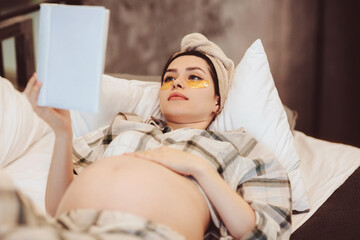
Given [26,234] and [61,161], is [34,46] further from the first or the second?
[26,234]

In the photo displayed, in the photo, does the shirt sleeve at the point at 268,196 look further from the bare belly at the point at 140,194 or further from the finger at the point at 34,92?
the finger at the point at 34,92

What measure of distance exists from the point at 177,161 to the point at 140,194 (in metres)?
0.15

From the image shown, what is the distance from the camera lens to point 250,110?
57.7 inches

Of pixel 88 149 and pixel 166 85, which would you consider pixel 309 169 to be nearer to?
pixel 166 85

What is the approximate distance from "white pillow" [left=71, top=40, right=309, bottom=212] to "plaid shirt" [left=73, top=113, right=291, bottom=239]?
107 mm

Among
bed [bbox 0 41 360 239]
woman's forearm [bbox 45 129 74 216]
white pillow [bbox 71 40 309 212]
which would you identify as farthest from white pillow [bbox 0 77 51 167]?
woman's forearm [bbox 45 129 74 216]

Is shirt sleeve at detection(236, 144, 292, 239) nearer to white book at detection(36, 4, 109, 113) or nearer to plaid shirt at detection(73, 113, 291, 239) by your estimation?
plaid shirt at detection(73, 113, 291, 239)

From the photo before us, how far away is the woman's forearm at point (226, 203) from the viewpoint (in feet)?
3.41

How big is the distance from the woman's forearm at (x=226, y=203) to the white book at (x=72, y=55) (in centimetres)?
34

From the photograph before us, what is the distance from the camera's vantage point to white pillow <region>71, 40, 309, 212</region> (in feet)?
4.66

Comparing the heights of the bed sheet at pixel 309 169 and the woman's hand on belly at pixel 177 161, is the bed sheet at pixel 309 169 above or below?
below

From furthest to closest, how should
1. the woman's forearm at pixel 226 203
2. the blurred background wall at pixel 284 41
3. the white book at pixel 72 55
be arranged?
the blurred background wall at pixel 284 41
the woman's forearm at pixel 226 203
the white book at pixel 72 55

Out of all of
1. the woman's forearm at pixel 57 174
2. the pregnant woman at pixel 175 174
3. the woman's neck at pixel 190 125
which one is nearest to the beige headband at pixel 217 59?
the pregnant woman at pixel 175 174

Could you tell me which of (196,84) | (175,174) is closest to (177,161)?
(175,174)
